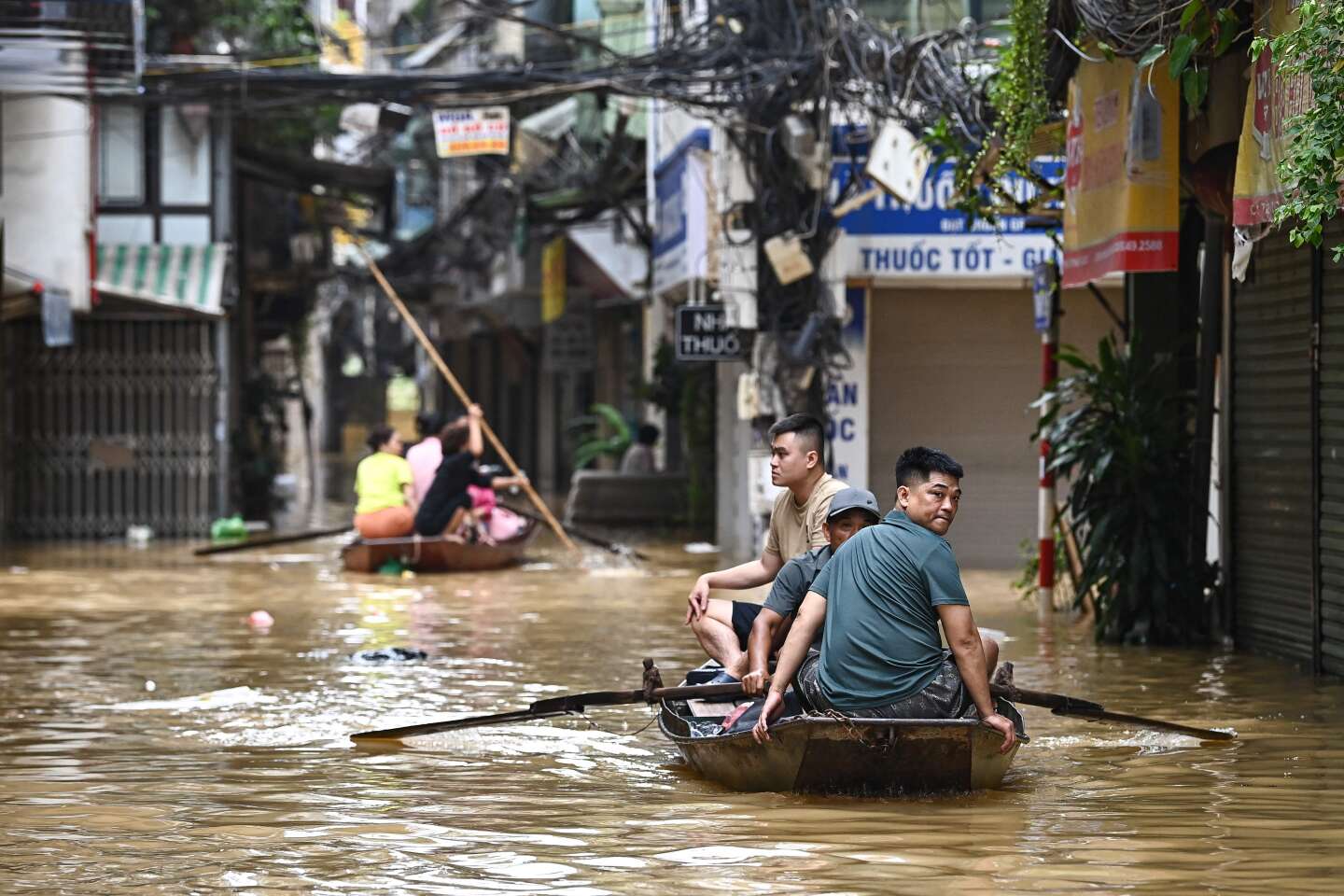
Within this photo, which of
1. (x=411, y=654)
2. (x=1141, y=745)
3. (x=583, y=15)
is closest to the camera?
(x=1141, y=745)

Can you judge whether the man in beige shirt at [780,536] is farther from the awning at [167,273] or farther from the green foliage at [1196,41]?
the awning at [167,273]

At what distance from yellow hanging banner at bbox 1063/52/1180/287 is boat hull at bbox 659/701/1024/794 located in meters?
4.44

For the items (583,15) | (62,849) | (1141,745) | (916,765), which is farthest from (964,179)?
(583,15)

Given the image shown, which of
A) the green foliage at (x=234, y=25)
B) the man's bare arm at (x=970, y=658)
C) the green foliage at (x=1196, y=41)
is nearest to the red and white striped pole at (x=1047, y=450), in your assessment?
the green foliage at (x=1196, y=41)

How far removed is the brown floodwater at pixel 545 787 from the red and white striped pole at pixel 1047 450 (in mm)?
486

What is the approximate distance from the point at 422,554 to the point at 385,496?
68 cm

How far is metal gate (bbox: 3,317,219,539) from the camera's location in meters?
25.0

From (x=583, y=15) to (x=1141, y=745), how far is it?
24.1 meters

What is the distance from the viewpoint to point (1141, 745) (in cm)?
914

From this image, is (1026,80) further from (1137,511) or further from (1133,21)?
(1137,511)

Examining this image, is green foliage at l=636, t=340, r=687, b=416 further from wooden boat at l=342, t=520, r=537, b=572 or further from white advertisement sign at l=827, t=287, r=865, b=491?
white advertisement sign at l=827, t=287, r=865, b=491

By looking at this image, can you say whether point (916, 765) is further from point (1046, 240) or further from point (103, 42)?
point (103, 42)

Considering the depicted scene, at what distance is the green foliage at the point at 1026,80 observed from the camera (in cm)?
1249

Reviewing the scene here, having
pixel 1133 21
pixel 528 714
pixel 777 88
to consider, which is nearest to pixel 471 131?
pixel 777 88
